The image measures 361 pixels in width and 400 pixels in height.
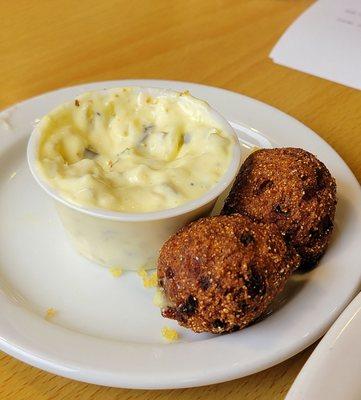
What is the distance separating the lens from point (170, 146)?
1.08 meters

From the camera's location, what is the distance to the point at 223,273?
2.65ft

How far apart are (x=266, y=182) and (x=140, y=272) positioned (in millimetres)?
270

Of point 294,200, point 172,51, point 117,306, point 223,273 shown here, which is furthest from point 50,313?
point 172,51

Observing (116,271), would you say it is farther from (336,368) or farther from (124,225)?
(336,368)

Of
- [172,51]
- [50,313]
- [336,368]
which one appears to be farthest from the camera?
[172,51]

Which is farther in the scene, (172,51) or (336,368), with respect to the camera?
(172,51)

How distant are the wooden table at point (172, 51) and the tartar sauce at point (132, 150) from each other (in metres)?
0.40

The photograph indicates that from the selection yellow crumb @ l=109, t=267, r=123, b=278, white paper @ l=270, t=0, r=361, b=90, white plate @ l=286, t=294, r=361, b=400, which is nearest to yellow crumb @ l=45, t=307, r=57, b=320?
yellow crumb @ l=109, t=267, r=123, b=278

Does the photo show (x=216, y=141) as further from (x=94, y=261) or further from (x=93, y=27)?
(x=93, y=27)

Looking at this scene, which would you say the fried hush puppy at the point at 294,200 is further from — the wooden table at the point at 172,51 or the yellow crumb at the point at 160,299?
the wooden table at the point at 172,51

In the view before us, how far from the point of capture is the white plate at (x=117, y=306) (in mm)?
792

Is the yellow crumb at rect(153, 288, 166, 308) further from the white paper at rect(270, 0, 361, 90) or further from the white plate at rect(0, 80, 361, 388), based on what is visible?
the white paper at rect(270, 0, 361, 90)

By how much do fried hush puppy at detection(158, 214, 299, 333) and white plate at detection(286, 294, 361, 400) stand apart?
0.49ft

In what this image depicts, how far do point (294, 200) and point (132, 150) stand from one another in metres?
0.31
